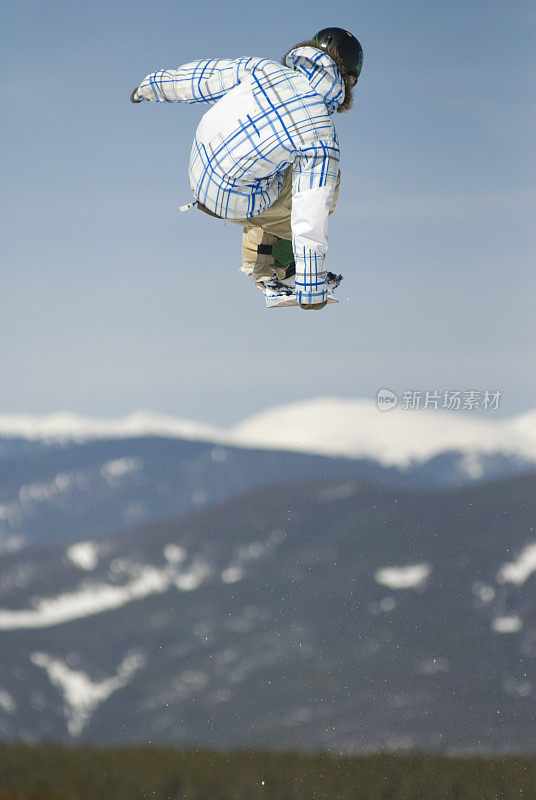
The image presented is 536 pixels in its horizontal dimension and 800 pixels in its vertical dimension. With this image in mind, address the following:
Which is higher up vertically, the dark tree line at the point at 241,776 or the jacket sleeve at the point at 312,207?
the jacket sleeve at the point at 312,207

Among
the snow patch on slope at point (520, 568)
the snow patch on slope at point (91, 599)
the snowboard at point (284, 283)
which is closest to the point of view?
the snowboard at point (284, 283)

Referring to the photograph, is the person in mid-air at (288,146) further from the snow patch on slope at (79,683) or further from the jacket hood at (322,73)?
the snow patch on slope at (79,683)

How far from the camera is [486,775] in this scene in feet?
12.6

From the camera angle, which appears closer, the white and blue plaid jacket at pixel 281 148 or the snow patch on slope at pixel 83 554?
the white and blue plaid jacket at pixel 281 148

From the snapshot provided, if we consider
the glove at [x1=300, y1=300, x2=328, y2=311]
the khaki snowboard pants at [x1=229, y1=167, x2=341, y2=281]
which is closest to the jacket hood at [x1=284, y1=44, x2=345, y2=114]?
the khaki snowboard pants at [x1=229, y1=167, x2=341, y2=281]

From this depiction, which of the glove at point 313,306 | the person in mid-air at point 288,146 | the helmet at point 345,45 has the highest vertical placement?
the helmet at point 345,45

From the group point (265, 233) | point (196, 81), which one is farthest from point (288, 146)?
point (196, 81)

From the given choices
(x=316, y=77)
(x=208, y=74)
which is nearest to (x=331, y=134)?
(x=316, y=77)

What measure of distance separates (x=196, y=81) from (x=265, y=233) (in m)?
0.42

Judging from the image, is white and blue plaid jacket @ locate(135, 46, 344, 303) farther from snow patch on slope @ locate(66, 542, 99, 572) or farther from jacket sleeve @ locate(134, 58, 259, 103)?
snow patch on slope @ locate(66, 542, 99, 572)

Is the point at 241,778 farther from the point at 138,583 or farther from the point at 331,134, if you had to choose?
the point at 331,134

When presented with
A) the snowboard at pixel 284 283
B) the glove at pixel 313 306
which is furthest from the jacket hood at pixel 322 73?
the glove at pixel 313 306

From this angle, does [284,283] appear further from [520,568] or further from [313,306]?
[520,568]

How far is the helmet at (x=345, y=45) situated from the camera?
2025mm
